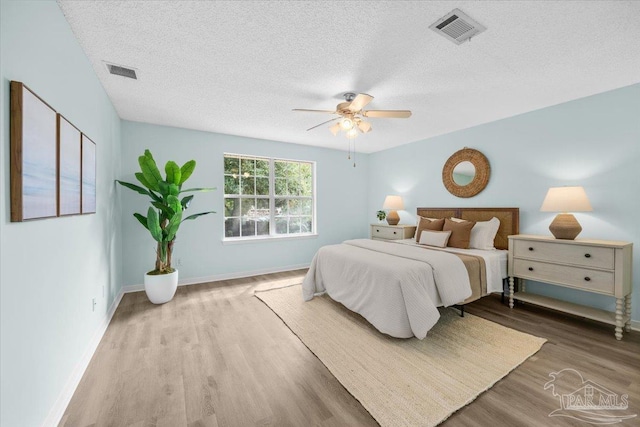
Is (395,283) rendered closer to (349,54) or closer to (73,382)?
(349,54)

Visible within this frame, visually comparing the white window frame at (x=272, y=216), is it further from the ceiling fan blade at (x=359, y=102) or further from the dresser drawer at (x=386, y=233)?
the ceiling fan blade at (x=359, y=102)

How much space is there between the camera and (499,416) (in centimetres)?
152

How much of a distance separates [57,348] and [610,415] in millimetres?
3340

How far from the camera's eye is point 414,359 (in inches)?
81.2

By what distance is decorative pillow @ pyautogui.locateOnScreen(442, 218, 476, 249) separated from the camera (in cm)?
353

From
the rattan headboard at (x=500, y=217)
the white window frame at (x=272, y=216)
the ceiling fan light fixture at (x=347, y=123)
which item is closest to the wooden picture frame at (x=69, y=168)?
the ceiling fan light fixture at (x=347, y=123)

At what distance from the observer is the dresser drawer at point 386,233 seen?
4.71 m

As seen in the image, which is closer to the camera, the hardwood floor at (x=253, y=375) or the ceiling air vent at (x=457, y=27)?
the hardwood floor at (x=253, y=375)

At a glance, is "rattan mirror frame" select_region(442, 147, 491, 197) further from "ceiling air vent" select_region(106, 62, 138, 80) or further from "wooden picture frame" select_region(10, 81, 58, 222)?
"wooden picture frame" select_region(10, 81, 58, 222)

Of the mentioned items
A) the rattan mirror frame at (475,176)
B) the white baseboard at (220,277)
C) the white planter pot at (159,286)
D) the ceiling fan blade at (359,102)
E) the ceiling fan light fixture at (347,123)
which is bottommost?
the white baseboard at (220,277)

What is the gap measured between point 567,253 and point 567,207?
479mm

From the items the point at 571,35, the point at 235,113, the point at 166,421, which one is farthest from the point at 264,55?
the point at 166,421

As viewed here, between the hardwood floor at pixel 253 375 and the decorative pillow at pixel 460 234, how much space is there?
3.08 feet

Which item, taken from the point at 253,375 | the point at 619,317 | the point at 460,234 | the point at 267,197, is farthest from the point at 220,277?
the point at 619,317
